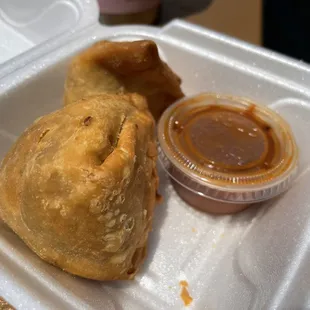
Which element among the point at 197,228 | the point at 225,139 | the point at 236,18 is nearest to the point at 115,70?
the point at 225,139

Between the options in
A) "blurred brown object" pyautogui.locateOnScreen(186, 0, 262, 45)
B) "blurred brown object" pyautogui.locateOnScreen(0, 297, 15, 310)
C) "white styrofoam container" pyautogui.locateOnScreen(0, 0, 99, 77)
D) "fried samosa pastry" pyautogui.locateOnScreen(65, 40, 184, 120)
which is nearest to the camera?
"blurred brown object" pyautogui.locateOnScreen(0, 297, 15, 310)

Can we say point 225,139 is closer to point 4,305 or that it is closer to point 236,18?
point 4,305

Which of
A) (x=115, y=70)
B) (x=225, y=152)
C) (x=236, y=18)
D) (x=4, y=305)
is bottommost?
(x=236, y=18)

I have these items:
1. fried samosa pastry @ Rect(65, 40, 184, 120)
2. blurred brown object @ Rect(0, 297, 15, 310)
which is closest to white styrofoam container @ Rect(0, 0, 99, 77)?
fried samosa pastry @ Rect(65, 40, 184, 120)

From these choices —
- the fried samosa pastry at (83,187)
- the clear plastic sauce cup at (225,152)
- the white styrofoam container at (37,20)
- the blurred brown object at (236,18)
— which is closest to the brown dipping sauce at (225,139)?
the clear plastic sauce cup at (225,152)

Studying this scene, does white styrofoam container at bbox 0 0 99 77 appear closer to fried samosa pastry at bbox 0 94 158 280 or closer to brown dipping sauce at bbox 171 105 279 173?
brown dipping sauce at bbox 171 105 279 173

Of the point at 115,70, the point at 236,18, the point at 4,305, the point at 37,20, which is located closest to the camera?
the point at 4,305
